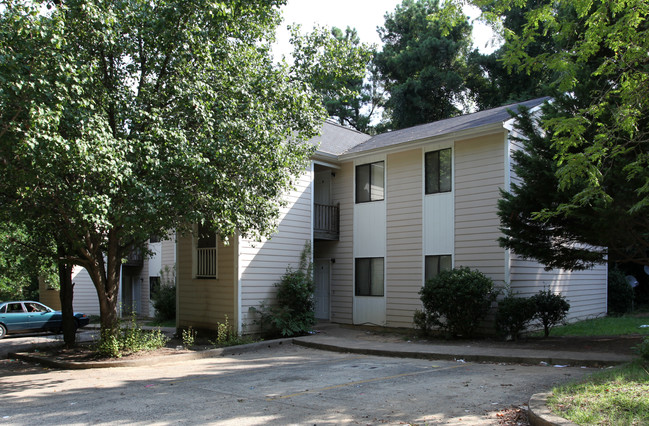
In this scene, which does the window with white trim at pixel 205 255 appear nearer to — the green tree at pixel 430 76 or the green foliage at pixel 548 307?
the green foliage at pixel 548 307

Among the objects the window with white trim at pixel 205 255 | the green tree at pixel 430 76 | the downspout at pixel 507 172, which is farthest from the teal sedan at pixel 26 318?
the green tree at pixel 430 76

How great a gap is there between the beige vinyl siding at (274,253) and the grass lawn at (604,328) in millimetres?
8124

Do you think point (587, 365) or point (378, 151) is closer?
point (587, 365)

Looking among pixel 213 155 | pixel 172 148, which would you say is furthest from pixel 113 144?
pixel 213 155

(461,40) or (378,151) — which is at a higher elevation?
(461,40)

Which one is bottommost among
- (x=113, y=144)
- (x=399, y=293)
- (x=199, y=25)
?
(x=399, y=293)

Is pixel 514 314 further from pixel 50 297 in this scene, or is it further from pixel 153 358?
pixel 50 297

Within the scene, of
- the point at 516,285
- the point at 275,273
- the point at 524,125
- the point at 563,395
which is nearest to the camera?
the point at 563,395

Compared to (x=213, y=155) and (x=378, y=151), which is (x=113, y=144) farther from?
(x=378, y=151)

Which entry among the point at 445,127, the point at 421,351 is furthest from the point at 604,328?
the point at 445,127

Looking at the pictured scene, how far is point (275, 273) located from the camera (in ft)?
Result: 53.8

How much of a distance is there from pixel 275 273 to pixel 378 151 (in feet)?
17.7

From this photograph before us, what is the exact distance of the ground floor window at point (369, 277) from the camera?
17.8 metres

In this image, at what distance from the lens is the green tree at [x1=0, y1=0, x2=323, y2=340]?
8.42 m
